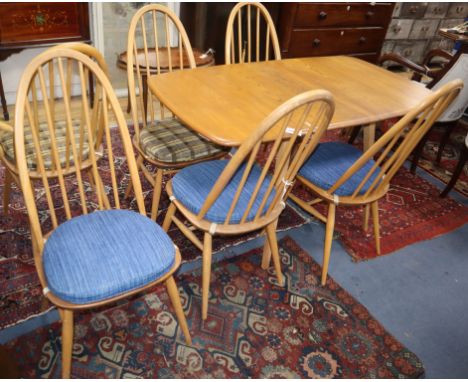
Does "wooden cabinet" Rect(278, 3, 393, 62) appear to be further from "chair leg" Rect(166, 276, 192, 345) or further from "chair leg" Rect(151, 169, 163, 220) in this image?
"chair leg" Rect(166, 276, 192, 345)

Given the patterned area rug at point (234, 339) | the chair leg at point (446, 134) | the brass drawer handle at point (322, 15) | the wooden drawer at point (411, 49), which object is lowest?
the patterned area rug at point (234, 339)

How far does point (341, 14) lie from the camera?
3.34 meters

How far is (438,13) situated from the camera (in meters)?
4.40

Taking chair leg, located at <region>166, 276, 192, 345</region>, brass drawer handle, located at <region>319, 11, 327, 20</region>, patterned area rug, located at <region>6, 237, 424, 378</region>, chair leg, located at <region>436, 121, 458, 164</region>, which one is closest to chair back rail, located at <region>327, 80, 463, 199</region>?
patterned area rug, located at <region>6, 237, 424, 378</region>

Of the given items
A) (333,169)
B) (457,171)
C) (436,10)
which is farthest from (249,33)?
(436,10)

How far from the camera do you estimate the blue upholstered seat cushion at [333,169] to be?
66.1 inches

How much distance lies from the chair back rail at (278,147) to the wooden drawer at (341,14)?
1942 mm

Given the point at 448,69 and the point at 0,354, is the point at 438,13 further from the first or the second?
the point at 0,354

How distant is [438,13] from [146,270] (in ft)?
15.7

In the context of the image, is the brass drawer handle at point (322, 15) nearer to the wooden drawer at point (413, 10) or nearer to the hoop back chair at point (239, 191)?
the wooden drawer at point (413, 10)

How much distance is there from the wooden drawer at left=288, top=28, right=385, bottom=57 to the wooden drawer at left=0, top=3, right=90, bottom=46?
1.68 m

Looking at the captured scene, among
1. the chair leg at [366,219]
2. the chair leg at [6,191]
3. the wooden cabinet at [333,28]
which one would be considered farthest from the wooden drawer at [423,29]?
the chair leg at [6,191]

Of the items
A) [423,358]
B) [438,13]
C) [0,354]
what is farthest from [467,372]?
[438,13]

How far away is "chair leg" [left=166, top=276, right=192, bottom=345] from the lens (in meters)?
1.33
